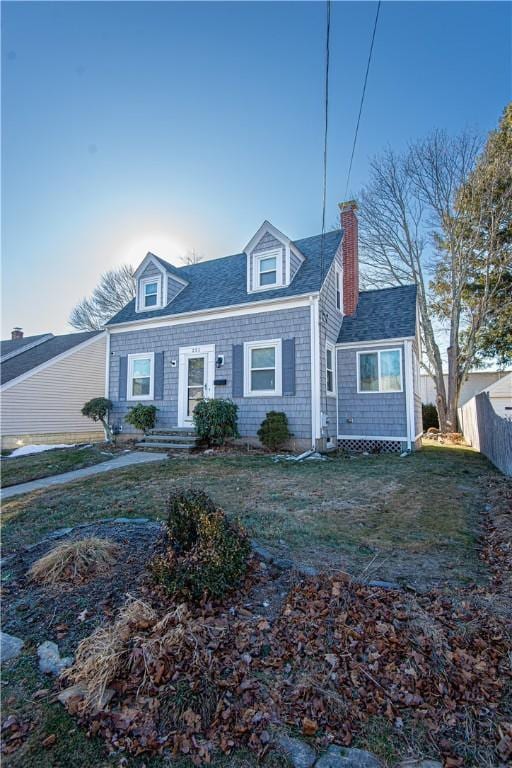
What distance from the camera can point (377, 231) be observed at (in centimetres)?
2028

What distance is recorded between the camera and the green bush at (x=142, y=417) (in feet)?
39.0

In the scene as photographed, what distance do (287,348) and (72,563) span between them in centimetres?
808

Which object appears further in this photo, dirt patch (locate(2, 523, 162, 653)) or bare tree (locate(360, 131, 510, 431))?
bare tree (locate(360, 131, 510, 431))

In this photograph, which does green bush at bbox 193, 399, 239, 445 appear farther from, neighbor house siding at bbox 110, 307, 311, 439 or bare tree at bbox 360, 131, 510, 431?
bare tree at bbox 360, 131, 510, 431

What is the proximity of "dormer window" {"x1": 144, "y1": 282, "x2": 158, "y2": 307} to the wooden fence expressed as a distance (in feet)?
36.2

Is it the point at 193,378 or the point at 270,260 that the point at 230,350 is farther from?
the point at 270,260

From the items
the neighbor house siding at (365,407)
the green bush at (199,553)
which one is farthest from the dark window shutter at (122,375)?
the green bush at (199,553)

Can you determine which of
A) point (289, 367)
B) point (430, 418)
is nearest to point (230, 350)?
point (289, 367)

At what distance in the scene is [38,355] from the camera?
16.5 m

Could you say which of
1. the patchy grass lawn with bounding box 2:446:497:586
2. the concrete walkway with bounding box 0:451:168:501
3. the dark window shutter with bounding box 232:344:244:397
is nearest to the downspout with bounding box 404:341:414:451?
the patchy grass lawn with bounding box 2:446:497:586

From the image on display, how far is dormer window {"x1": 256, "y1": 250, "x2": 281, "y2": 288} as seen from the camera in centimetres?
1123

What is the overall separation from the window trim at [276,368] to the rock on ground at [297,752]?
8931 millimetres

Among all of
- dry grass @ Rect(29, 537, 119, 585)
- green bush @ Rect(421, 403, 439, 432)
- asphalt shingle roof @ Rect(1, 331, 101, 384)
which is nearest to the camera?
dry grass @ Rect(29, 537, 119, 585)

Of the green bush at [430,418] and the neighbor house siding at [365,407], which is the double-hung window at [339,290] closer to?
the neighbor house siding at [365,407]
